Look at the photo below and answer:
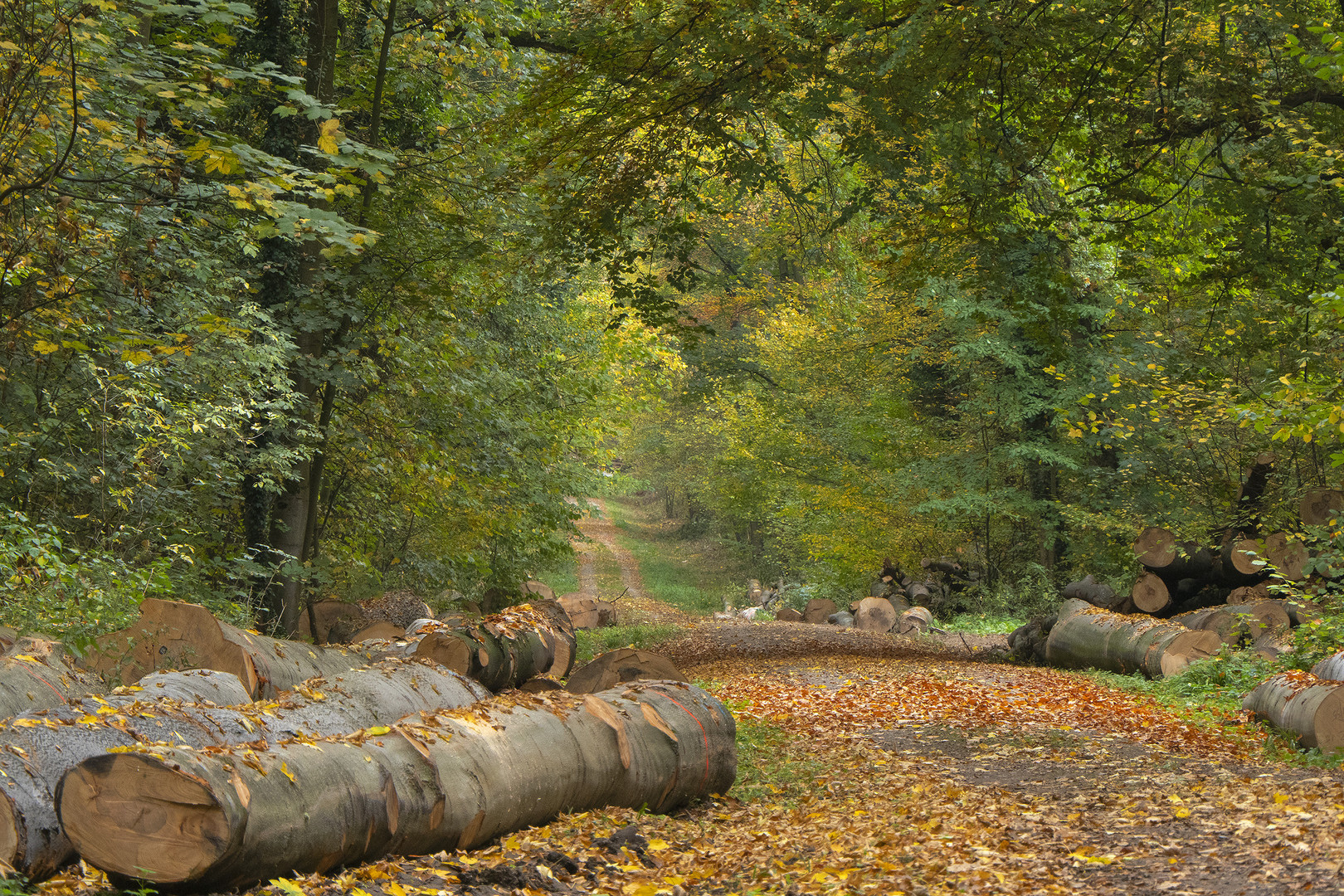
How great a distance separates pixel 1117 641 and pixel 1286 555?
218 centimetres

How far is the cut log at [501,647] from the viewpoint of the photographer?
814 cm

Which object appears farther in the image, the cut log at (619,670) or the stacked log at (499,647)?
the cut log at (619,670)

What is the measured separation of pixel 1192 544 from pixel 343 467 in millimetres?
11478

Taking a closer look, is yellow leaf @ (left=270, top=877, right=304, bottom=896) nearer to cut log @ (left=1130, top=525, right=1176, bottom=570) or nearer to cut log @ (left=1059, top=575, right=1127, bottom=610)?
cut log @ (left=1130, top=525, right=1176, bottom=570)

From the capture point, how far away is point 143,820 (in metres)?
3.26

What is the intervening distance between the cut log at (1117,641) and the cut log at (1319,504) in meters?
1.87

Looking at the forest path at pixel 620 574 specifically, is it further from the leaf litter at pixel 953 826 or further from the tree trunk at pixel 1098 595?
the leaf litter at pixel 953 826

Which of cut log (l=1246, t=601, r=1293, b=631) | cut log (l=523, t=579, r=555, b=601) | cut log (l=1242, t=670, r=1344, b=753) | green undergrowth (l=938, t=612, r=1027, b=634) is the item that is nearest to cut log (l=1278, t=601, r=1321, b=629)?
cut log (l=1246, t=601, r=1293, b=631)

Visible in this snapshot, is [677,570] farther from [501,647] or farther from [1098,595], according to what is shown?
[501,647]

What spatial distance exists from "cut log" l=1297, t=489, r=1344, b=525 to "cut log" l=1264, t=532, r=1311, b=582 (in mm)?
334

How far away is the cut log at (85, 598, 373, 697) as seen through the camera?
5.87 m

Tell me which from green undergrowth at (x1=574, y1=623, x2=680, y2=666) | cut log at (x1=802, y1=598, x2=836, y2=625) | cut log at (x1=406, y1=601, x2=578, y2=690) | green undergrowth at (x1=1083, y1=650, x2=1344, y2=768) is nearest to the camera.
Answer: cut log at (x1=406, y1=601, x2=578, y2=690)

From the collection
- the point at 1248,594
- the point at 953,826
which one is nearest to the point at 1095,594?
the point at 1248,594

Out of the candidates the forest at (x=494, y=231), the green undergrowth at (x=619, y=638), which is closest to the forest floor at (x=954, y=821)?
the forest at (x=494, y=231)
